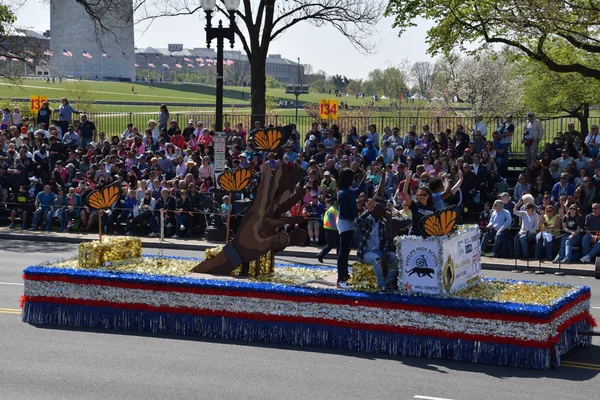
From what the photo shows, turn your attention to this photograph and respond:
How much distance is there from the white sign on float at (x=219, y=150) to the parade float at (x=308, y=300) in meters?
8.50

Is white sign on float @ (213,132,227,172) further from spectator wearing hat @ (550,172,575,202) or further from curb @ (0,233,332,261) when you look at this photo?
spectator wearing hat @ (550,172,575,202)

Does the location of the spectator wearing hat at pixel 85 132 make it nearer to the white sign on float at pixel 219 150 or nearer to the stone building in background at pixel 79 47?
the white sign on float at pixel 219 150

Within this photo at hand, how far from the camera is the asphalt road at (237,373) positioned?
9977 millimetres

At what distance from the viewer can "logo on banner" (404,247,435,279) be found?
1169 centimetres

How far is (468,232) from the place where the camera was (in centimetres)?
1263

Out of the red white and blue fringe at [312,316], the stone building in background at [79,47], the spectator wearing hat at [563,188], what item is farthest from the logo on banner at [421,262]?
the stone building in background at [79,47]

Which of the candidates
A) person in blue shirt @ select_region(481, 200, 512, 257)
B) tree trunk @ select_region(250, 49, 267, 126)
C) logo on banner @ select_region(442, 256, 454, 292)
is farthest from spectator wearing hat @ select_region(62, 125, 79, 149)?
logo on banner @ select_region(442, 256, 454, 292)

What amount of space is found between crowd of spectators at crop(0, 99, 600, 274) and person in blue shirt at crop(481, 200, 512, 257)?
0.02 m

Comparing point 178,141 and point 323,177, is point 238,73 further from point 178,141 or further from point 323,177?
point 323,177

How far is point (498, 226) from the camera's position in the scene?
2020 centimetres

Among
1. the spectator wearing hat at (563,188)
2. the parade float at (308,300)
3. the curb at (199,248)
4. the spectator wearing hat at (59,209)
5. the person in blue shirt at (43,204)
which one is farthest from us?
the person in blue shirt at (43,204)

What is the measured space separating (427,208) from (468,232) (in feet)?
2.70

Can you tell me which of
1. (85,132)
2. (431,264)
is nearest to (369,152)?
(85,132)

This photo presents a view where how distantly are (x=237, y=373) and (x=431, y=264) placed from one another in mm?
2872
